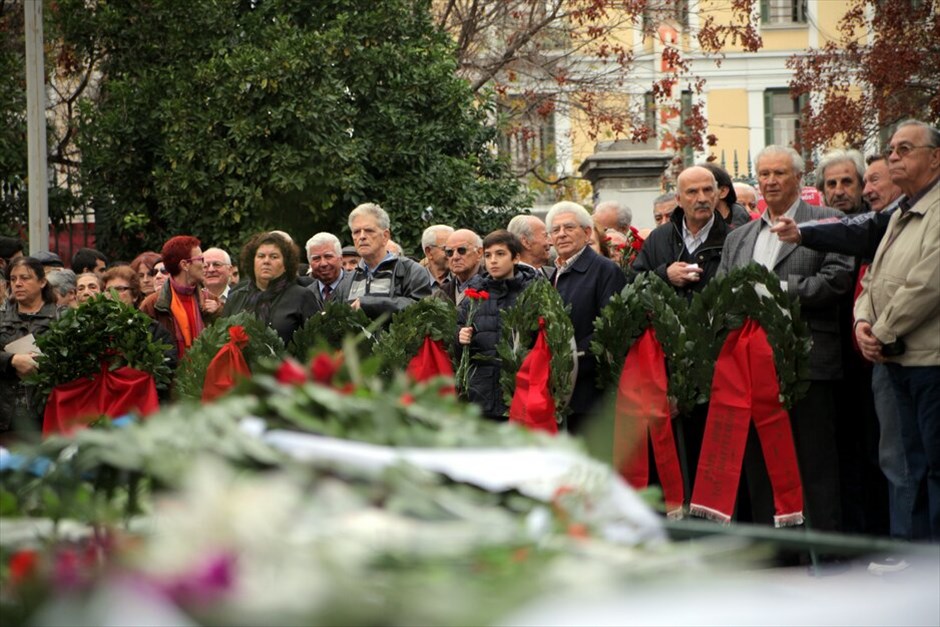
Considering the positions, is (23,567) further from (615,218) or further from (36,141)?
(36,141)

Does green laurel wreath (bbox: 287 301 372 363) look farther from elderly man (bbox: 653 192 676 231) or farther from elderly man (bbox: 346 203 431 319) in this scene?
elderly man (bbox: 653 192 676 231)

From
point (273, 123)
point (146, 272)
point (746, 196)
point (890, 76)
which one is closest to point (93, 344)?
point (146, 272)

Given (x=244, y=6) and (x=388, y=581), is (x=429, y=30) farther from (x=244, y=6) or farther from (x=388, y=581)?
(x=388, y=581)

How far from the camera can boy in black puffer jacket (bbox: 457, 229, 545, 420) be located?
8.98m

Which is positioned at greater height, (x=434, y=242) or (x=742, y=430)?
(x=434, y=242)

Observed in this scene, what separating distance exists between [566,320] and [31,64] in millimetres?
8458

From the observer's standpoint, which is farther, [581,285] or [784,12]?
[784,12]

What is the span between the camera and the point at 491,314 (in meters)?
9.14

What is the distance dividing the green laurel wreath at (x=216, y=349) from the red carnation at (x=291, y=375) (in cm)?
641

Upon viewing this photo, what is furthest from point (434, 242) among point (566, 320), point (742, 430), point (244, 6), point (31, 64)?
point (244, 6)

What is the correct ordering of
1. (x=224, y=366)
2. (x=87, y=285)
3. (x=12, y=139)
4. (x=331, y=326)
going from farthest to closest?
1. (x=12, y=139)
2. (x=87, y=285)
3. (x=331, y=326)
4. (x=224, y=366)

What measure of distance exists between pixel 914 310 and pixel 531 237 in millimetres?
4222

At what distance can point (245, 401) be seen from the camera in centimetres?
268

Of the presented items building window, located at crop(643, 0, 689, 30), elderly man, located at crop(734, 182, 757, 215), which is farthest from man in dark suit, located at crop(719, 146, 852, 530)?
building window, located at crop(643, 0, 689, 30)
